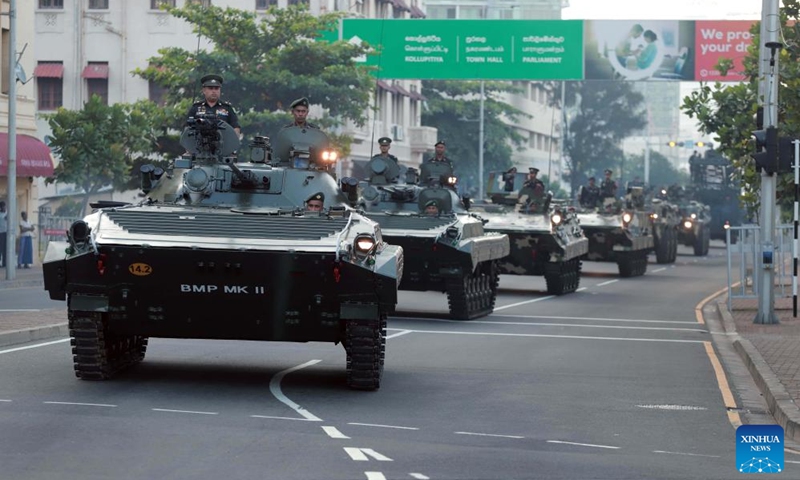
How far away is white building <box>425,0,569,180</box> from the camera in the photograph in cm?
12094

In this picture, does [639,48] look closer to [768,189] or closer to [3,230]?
[3,230]

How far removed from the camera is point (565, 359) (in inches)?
718

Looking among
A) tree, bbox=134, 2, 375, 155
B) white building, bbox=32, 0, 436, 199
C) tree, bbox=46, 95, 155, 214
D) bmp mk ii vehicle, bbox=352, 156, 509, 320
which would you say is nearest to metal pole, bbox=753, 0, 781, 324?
bmp mk ii vehicle, bbox=352, 156, 509, 320

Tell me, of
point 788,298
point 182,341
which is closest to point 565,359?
point 182,341

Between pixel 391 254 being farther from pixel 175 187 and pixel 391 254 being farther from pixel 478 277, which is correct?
pixel 478 277

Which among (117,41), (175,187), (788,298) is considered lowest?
(788,298)

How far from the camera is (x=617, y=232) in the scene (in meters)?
39.7

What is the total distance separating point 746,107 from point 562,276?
4.51 m

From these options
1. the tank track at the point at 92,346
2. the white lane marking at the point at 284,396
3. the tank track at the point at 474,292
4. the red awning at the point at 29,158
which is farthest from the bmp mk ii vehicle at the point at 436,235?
the red awning at the point at 29,158

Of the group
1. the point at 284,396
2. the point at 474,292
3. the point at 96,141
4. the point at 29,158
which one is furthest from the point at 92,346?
the point at 29,158

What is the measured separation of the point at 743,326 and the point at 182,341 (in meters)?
8.37

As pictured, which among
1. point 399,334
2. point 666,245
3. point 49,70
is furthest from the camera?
point 49,70

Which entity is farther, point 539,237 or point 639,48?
point 639,48

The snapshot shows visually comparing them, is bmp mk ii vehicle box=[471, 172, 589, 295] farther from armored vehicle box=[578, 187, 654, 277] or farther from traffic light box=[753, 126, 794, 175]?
traffic light box=[753, 126, 794, 175]
